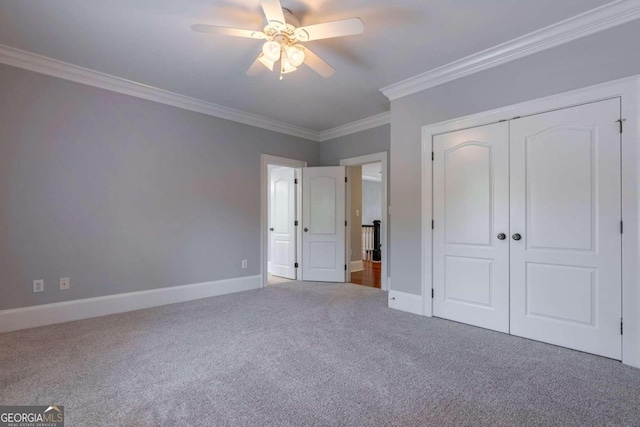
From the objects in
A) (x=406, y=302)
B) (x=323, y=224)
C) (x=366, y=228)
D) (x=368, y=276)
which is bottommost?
(x=368, y=276)

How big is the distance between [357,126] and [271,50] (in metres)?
2.88

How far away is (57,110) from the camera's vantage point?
319cm

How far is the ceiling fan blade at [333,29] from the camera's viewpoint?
6.79 ft

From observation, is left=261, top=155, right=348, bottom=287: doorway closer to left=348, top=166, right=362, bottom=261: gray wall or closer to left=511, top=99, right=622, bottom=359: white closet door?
left=348, top=166, right=362, bottom=261: gray wall

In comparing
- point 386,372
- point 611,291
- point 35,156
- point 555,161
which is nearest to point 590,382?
point 611,291

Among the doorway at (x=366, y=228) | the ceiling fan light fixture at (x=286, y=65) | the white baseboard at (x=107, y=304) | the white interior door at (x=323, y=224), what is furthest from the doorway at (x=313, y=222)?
the ceiling fan light fixture at (x=286, y=65)

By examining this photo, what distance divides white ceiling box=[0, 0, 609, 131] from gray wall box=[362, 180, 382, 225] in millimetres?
6644

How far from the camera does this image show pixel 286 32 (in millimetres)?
2348

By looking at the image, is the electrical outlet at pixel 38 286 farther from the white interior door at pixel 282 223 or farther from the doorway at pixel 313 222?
the white interior door at pixel 282 223

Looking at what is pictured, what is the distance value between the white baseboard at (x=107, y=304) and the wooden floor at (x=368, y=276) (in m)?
1.98

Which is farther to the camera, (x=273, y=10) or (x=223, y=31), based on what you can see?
(x=223, y=31)

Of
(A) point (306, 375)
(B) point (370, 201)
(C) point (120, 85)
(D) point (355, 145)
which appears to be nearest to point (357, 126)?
(D) point (355, 145)

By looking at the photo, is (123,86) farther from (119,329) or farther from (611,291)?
(611,291)

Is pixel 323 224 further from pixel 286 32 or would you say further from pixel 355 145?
pixel 286 32
